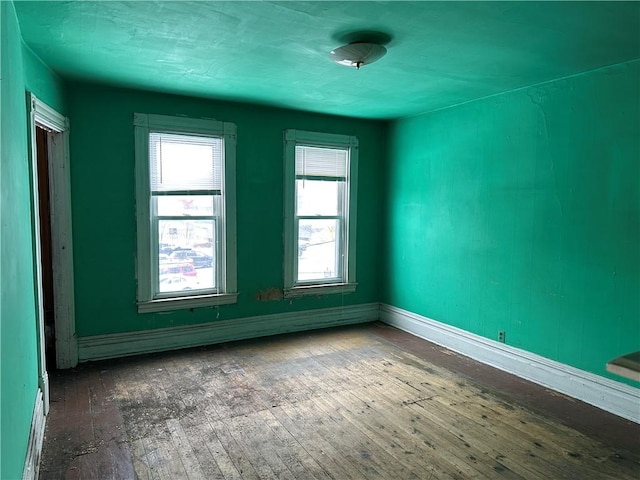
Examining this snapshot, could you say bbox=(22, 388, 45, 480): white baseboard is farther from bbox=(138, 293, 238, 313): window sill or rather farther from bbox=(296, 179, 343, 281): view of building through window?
bbox=(296, 179, 343, 281): view of building through window

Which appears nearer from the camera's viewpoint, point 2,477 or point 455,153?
point 2,477

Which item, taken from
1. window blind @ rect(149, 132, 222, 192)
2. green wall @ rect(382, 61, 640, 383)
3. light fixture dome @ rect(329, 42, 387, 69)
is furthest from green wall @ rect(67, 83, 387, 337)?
light fixture dome @ rect(329, 42, 387, 69)

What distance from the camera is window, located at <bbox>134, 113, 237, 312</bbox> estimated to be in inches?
165

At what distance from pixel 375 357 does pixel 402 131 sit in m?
2.68

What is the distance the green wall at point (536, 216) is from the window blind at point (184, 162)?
88.9 inches

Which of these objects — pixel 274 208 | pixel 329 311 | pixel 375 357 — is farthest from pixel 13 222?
pixel 329 311

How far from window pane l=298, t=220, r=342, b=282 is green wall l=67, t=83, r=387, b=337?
0.28 m

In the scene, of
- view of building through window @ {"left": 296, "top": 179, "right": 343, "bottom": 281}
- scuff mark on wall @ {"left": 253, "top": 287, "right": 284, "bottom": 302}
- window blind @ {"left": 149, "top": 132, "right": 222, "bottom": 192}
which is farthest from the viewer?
view of building through window @ {"left": 296, "top": 179, "right": 343, "bottom": 281}

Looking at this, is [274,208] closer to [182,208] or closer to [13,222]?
[182,208]

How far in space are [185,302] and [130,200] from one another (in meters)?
1.15

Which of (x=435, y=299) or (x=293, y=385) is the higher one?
(x=435, y=299)

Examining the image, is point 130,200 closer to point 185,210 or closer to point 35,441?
point 185,210

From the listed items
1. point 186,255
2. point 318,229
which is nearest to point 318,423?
point 186,255

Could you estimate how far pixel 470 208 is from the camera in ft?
14.2
